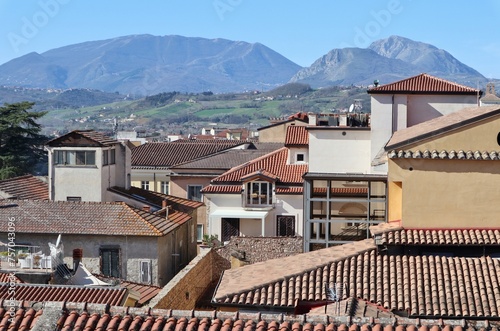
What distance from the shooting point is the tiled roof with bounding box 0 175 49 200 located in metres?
37.1

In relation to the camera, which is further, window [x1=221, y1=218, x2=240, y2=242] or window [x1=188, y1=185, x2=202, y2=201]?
window [x1=188, y1=185, x2=202, y2=201]

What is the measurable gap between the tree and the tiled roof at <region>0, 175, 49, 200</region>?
85.8 feet

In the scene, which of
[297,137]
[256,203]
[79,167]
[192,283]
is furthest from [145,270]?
[297,137]

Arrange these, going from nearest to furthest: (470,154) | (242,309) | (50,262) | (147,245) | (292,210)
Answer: (242,309)
(470,154)
(50,262)
(147,245)
(292,210)

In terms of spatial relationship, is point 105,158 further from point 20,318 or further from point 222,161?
point 20,318

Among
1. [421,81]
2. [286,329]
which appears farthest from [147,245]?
[286,329]

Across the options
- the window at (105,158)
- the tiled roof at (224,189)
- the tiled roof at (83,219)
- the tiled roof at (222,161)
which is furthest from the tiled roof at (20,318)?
the tiled roof at (222,161)

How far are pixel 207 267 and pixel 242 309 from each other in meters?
12.6

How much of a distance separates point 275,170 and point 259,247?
11143 mm

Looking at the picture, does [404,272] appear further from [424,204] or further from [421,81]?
[421,81]

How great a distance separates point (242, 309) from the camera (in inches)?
749

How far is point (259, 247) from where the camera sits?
3322 cm

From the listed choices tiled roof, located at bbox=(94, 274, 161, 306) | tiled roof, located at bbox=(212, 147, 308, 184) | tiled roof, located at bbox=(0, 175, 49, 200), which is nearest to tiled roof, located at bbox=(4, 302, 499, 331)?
tiled roof, located at bbox=(94, 274, 161, 306)

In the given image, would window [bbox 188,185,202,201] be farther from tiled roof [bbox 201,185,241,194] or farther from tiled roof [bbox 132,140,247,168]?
tiled roof [bbox 201,185,241,194]
